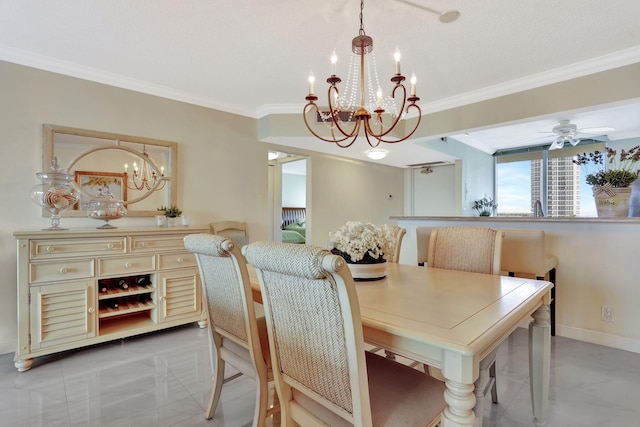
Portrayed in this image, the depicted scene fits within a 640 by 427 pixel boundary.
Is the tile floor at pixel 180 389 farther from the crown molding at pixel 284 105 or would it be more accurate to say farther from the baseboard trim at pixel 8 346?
the crown molding at pixel 284 105

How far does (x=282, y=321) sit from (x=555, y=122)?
4.94m

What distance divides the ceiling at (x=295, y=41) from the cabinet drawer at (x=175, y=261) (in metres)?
1.61

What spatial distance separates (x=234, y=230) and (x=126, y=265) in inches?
49.3

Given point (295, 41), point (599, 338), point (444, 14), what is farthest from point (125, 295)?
point (599, 338)

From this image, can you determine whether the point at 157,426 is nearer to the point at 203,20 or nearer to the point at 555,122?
the point at 203,20

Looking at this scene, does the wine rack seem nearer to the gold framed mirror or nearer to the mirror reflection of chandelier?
the gold framed mirror

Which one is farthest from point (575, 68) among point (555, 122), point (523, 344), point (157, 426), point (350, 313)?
point (157, 426)

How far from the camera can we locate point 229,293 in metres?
1.42

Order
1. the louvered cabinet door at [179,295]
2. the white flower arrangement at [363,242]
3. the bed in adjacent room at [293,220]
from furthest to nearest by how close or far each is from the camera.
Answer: the bed in adjacent room at [293,220]
the louvered cabinet door at [179,295]
the white flower arrangement at [363,242]

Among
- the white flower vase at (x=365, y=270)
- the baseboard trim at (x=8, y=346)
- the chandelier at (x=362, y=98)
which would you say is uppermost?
the chandelier at (x=362, y=98)

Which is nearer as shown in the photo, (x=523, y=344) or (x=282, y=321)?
(x=282, y=321)

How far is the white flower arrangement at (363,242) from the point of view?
1.54m

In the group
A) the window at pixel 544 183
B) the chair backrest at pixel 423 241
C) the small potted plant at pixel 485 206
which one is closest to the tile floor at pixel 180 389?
the chair backrest at pixel 423 241

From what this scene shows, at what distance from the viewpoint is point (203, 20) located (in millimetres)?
2059
